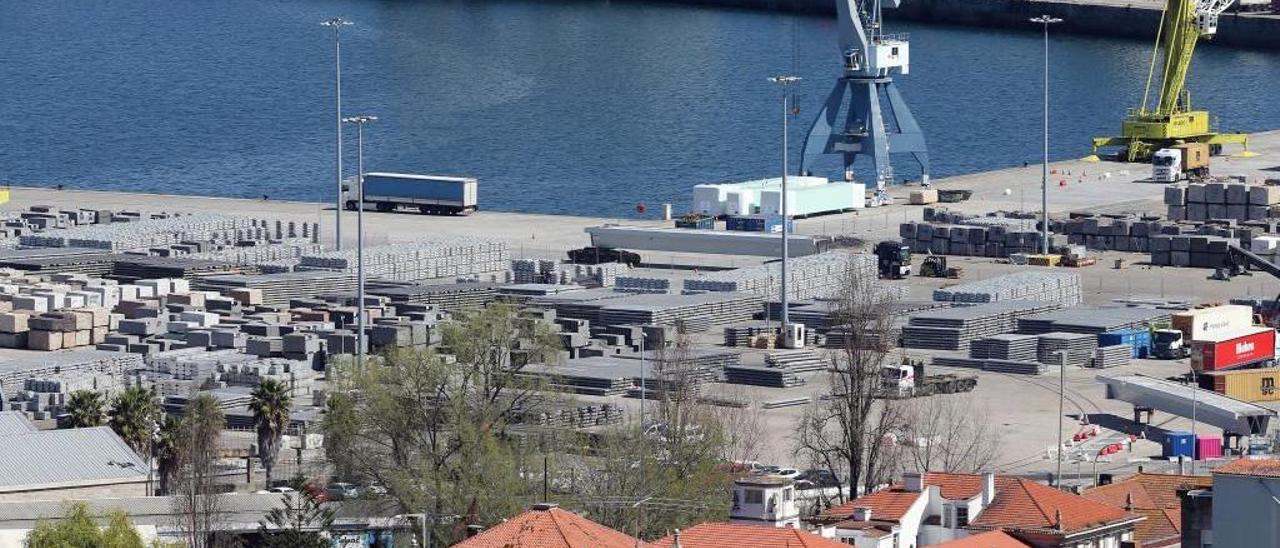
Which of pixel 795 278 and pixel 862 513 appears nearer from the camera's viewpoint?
pixel 862 513

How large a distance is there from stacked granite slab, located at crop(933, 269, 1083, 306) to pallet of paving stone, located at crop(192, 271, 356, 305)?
52.6ft

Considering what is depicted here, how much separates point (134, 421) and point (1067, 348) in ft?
81.0

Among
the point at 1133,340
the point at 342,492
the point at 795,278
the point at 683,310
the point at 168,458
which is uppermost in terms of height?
the point at 795,278

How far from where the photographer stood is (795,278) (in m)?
82.6

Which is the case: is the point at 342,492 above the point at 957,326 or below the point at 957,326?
below

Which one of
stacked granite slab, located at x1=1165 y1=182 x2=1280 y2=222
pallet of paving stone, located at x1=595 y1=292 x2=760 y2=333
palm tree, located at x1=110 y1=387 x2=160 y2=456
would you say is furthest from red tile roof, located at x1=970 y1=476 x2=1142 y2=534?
stacked granite slab, located at x1=1165 y1=182 x2=1280 y2=222

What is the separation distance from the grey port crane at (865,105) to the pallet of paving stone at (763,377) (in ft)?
144

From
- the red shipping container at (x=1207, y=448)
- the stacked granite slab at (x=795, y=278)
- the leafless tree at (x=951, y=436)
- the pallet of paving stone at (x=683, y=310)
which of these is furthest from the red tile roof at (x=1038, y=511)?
the stacked granite slab at (x=795, y=278)

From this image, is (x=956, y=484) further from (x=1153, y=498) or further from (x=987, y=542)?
(x=1153, y=498)

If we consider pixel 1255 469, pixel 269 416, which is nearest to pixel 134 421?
pixel 269 416

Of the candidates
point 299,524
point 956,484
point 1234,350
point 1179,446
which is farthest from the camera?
point 1234,350

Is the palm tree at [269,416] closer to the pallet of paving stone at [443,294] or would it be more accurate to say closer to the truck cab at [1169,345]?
the pallet of paving stone at [443,294]

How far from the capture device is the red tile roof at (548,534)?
3609 centimetres

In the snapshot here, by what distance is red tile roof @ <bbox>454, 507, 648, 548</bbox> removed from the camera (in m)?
36.1
